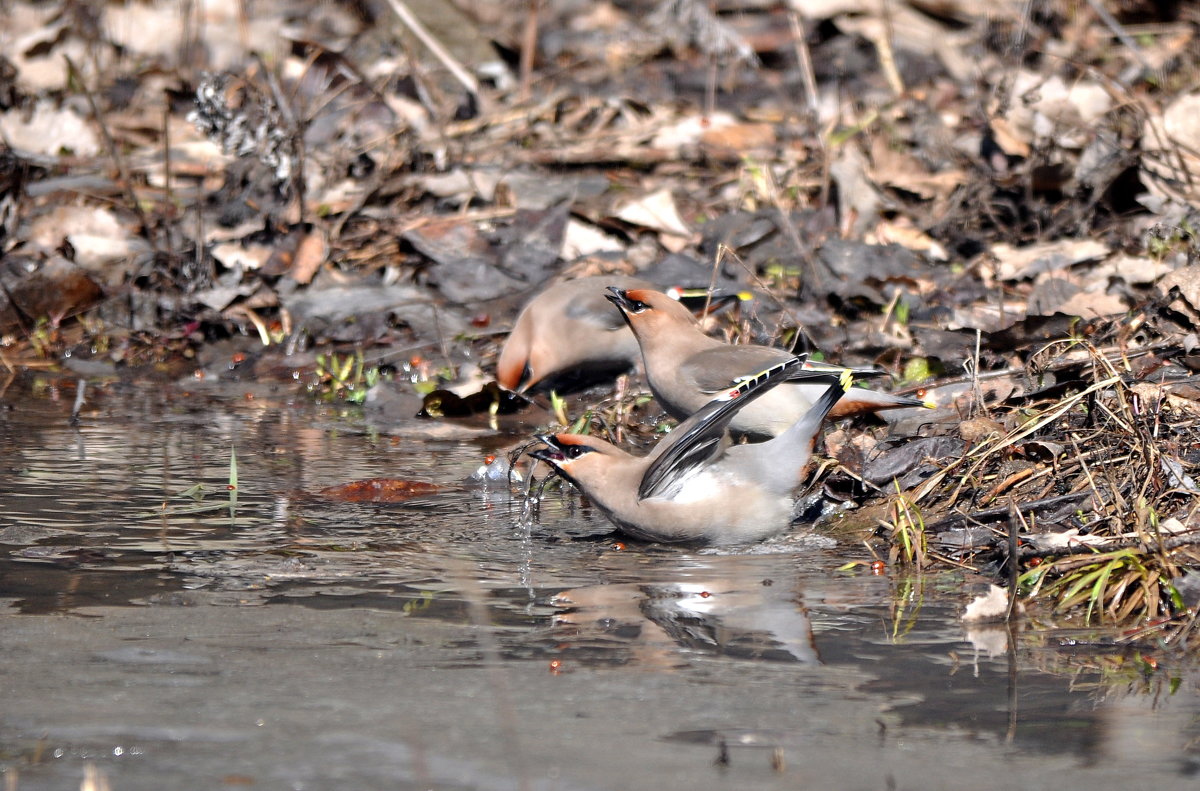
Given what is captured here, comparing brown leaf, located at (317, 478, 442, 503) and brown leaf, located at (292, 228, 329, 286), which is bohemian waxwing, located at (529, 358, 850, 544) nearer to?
brown leaf, located at (317, 478, 442, 503)

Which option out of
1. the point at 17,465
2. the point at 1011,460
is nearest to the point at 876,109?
the point at 1011,460

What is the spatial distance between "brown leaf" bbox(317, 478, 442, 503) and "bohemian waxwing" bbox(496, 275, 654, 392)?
126 centimetres

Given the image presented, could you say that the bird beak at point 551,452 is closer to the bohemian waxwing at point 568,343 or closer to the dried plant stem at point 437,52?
the bohemian waxwing at point 568,343

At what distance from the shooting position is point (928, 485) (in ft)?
13.3

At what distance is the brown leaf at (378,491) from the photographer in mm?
4613

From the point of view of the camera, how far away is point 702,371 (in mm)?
4953

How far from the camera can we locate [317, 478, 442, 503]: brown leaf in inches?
182

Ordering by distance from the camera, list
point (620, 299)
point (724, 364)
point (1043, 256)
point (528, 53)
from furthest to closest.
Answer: point (528, 53) < point (1043, 256) < point (620, 299) < point (724, 364)

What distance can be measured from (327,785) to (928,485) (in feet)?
7.06

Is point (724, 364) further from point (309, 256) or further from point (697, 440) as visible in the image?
point (309, 256)

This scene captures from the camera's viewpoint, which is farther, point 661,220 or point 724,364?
point 661,220

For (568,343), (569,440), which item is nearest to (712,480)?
(569,440)

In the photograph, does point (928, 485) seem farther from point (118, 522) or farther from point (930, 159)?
point (930, 159)

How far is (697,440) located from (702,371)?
103cm
